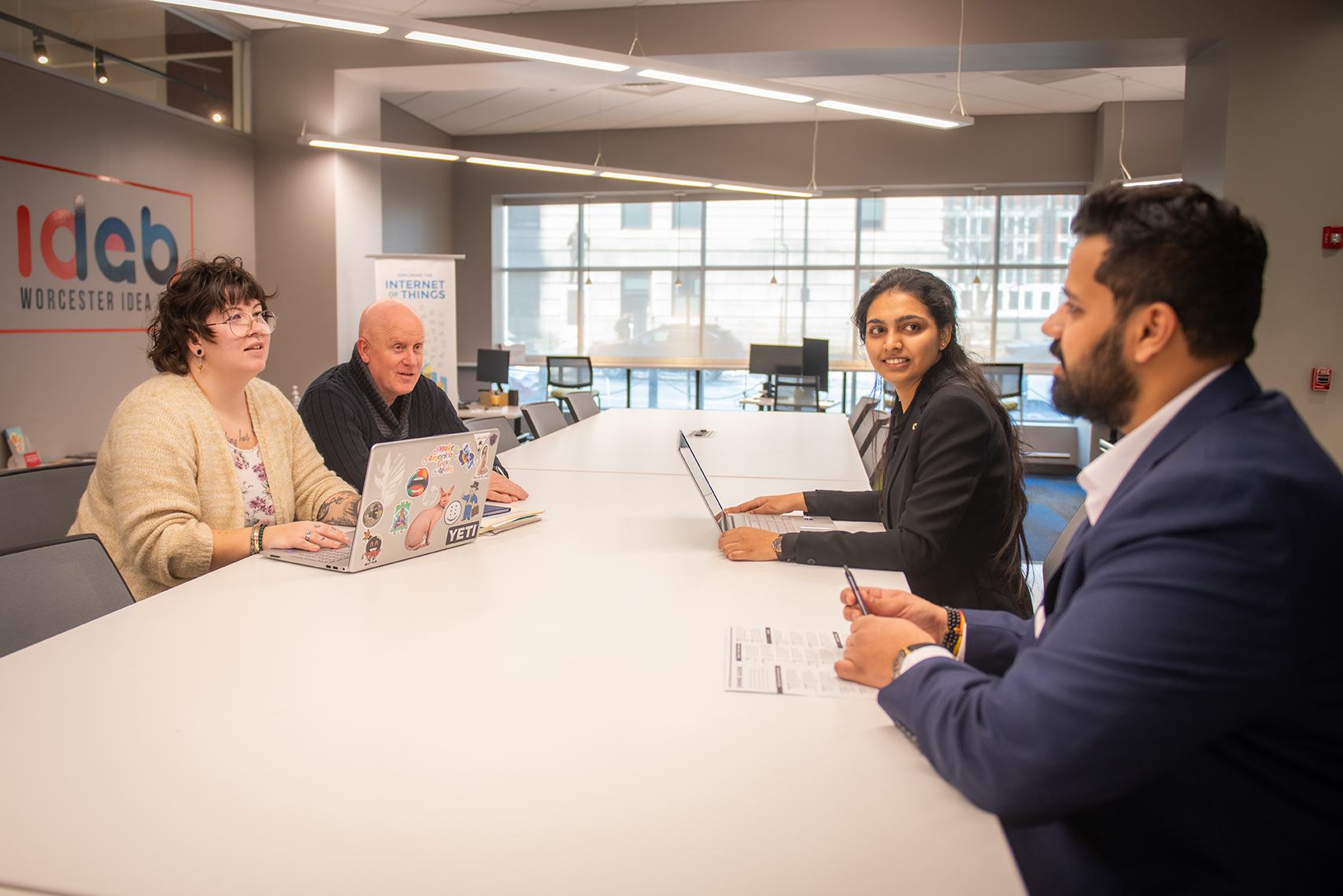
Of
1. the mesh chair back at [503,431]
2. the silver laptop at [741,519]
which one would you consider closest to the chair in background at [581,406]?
the mesh chair back at [503,431]

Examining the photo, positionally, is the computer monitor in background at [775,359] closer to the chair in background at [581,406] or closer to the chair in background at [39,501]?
the chair in background at [581,406]

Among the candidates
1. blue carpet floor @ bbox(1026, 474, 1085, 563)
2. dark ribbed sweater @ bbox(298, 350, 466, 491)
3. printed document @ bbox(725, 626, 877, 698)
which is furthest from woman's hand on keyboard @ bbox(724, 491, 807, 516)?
blue carpet floor @ bbox(1026, 474, 1085, 563)

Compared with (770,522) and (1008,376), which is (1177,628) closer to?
(770,522)

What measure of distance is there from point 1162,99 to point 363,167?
7708mm

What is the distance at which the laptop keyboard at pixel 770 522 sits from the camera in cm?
212

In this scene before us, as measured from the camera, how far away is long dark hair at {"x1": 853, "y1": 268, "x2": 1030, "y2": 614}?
1887 mm

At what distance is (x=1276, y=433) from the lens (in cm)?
80

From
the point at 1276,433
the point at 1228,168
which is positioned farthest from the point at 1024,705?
the point at 1228,168

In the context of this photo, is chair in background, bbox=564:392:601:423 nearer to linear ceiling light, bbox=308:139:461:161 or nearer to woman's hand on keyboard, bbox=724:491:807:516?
linear ceiling light, bbox=308:139:461:161

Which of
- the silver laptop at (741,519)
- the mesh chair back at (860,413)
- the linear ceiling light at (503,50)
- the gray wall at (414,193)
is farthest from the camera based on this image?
the gray wall at (414,193)

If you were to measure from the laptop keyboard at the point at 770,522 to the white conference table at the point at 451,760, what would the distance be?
20.4 inches

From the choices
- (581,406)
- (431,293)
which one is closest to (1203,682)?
(581,406)

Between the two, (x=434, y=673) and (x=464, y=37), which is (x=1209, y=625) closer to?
(x=434, y=673)

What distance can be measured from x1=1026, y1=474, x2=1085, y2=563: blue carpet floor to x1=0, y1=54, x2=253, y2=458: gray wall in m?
5.68
